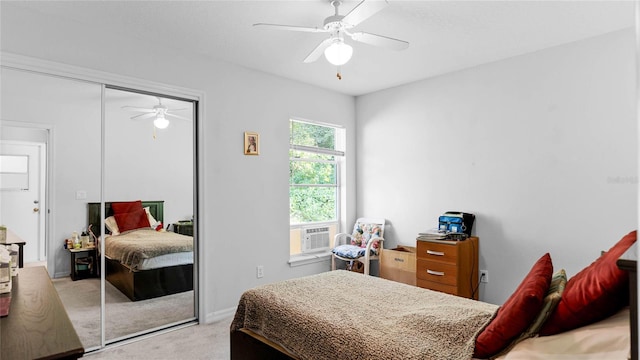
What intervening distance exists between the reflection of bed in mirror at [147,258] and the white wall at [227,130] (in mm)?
207

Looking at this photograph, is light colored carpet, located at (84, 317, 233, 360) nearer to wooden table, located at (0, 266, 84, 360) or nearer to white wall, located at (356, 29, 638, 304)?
wooden table, located at (0, 266, 84, 360)

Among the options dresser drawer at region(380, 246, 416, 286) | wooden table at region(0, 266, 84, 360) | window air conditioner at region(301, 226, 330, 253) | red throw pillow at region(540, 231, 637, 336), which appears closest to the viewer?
wooden table at region(0, 266, 84, 360)

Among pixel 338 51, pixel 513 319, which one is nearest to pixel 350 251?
pixel 338 51

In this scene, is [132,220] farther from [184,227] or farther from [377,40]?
[377,40]

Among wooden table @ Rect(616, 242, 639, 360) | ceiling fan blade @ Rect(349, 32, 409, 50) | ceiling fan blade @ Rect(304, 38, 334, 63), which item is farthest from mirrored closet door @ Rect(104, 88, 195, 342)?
wooden table @ Rect(616, 242, 639, 360)

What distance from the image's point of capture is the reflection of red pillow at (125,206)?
296 cm

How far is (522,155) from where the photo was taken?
346cm

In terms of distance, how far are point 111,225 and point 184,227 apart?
0.61m

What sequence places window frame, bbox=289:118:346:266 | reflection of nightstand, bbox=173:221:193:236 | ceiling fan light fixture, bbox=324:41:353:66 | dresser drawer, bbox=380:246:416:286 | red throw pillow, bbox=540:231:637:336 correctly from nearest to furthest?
red throw pillow, bbox=540:231:637:336, ceiling fan light fixture, bbox=324:41:353:66, reflection of nightstand, bbox=173:221:193:236, dresser drawer, bbox=380:246:416:286, window frame, bbox=289:118:346:266

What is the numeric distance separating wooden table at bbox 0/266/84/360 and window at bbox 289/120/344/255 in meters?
3.00

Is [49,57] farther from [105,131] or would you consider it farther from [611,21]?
[611,21]

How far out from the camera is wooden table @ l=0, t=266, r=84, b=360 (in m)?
1.02

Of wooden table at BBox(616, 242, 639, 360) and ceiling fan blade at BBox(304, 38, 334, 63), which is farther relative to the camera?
ceiling fan blade at BBox(304, 38, 334, 63)

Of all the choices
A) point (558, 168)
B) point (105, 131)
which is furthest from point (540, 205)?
point (105, 131)
